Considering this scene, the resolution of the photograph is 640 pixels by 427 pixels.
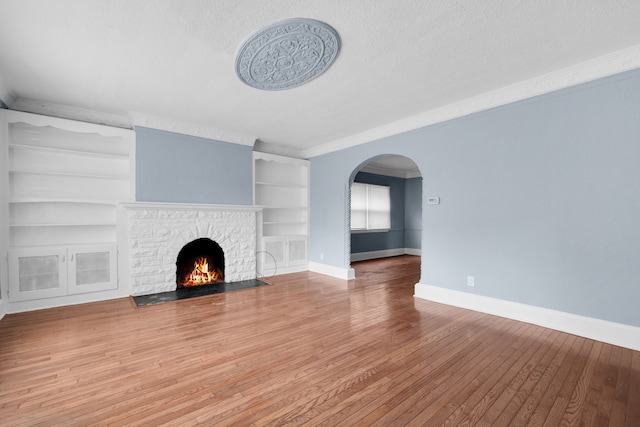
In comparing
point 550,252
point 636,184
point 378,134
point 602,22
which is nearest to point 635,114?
point 636,184

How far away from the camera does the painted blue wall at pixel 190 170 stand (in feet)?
13.9

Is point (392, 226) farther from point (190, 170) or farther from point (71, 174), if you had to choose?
point (71, 174)

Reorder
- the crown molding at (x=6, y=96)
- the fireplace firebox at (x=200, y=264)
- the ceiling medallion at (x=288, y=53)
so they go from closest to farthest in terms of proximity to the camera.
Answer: the ceiling medallion at (x=288, y=53), the crown molding at (x=6, y=96), the fireplace firebox at (x=200, y=264)

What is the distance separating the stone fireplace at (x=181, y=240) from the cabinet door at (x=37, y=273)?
0.74 metres

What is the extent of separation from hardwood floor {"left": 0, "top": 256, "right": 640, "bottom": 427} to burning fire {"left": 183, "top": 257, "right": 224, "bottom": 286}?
1.27m

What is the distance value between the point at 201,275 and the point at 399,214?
612 centimetres

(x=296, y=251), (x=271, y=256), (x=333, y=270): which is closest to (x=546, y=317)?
(x=333, y=270)

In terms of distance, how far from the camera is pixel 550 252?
297 cm

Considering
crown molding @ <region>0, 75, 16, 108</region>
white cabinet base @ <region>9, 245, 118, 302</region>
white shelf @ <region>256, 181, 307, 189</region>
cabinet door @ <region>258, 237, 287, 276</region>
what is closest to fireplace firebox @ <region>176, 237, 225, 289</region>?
cabinet door @ <region>258, 237, 287, 276</region>

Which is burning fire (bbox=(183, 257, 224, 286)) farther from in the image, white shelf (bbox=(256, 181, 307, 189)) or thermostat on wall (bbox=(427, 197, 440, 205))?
thermostat on wall (bbox=(427, 197, 440, 205))

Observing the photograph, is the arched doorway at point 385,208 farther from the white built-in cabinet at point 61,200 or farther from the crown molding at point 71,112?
the white built-in cabinet at point 61,200

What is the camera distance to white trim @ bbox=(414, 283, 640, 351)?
8.34ft

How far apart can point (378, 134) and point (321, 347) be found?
3.47 metres

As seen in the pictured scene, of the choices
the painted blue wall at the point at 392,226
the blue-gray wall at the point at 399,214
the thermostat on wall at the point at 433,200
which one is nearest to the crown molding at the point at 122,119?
the thermostat on wall at the point at 433,200
